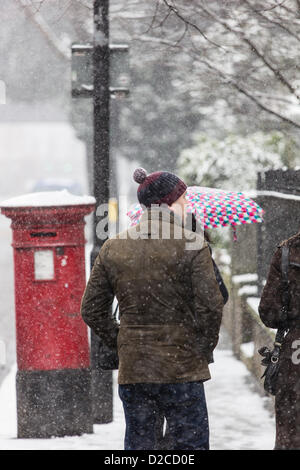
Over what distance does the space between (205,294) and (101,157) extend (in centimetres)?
296

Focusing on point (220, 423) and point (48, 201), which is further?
point (220, 423)

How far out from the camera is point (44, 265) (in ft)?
21.3

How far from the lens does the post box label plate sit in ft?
21.3

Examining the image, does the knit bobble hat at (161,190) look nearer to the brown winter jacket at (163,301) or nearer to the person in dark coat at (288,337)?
the brown winter jacket at (163,301)

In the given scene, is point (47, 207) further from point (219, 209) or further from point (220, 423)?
point (220, 423)

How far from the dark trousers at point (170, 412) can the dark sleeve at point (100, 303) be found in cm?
33

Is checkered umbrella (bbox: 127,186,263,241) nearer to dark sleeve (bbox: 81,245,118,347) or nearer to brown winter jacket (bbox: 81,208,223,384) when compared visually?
dark sleeve (bbox: 81,245,118,347)

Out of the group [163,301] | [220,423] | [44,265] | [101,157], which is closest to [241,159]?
[101,157]

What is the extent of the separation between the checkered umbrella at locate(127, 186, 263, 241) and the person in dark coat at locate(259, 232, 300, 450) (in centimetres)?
150

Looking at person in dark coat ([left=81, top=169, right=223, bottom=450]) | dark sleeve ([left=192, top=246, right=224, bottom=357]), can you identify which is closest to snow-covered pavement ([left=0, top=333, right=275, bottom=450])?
person in dark coat ([left=81, top=169, right=223, bottom=450])

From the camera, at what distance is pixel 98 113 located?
684 centimetres
